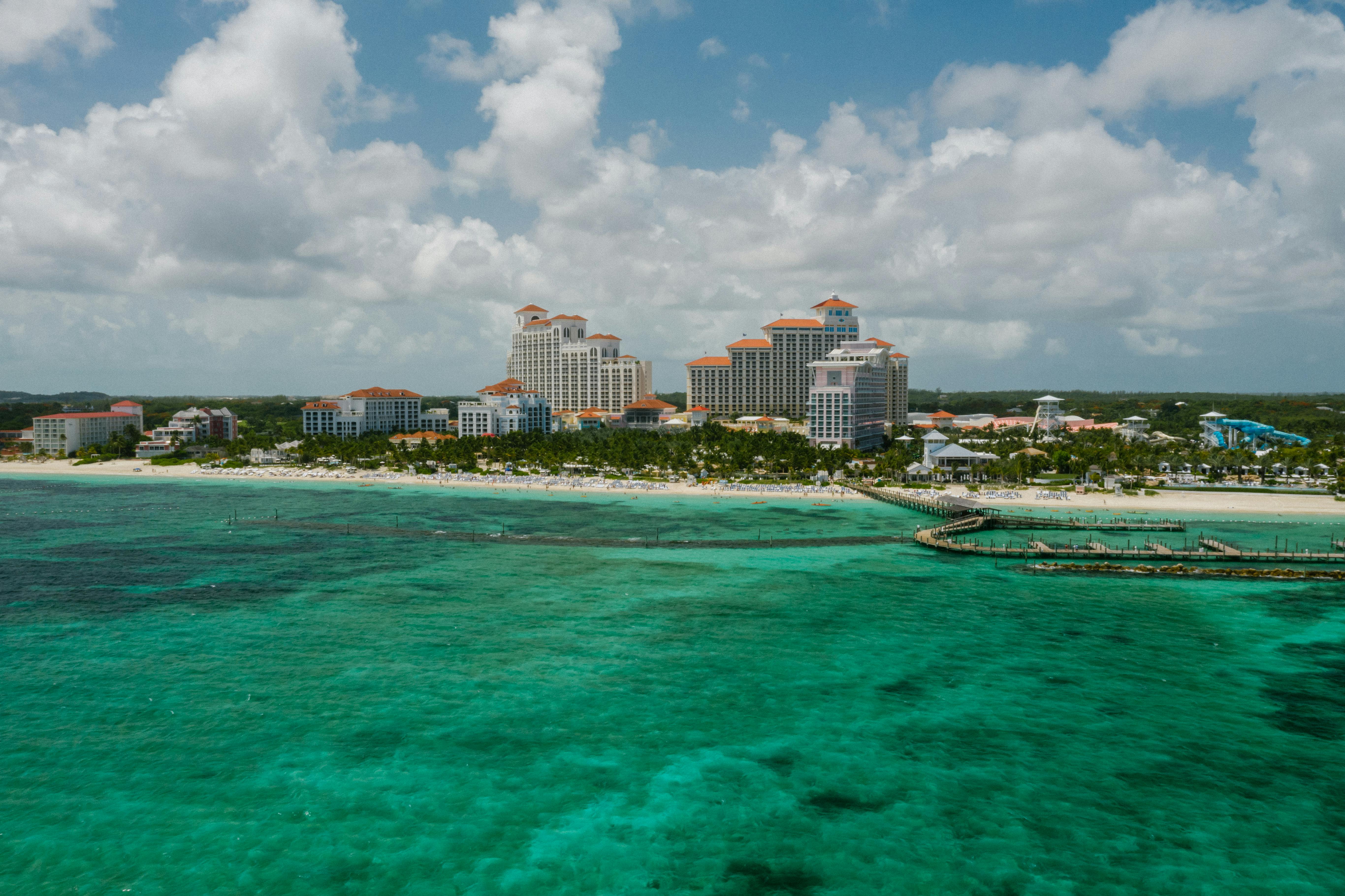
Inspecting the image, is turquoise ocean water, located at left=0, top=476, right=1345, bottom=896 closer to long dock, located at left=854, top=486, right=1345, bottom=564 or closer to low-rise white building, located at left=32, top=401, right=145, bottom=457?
long dock, located at left=854, top=486, right=1345, bottom=564

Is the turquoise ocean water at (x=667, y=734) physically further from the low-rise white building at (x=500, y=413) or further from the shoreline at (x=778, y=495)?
the low-rise white building at (x=500, y=413)

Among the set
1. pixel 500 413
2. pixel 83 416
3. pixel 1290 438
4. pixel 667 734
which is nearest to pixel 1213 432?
pixel 1290 438

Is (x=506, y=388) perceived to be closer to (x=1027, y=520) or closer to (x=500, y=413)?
(x=500, y=413)

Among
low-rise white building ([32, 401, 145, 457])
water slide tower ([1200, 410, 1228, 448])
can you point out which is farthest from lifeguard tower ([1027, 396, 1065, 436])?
low-rise white building ([32, 401, 145, 457])

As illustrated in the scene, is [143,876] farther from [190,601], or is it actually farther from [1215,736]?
[1215,736]

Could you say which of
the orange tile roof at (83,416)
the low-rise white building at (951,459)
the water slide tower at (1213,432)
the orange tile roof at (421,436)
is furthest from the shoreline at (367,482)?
the water slide tower at (1213,432)

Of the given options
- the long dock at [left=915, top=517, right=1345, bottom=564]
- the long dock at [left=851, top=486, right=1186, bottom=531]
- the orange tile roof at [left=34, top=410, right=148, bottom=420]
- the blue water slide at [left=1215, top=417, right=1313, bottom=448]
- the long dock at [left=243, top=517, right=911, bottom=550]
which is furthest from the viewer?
the orange tile roof at [left=34, top=410, right=148, bottom=420]

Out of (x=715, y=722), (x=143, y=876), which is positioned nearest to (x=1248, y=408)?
(x=715, y=722)
